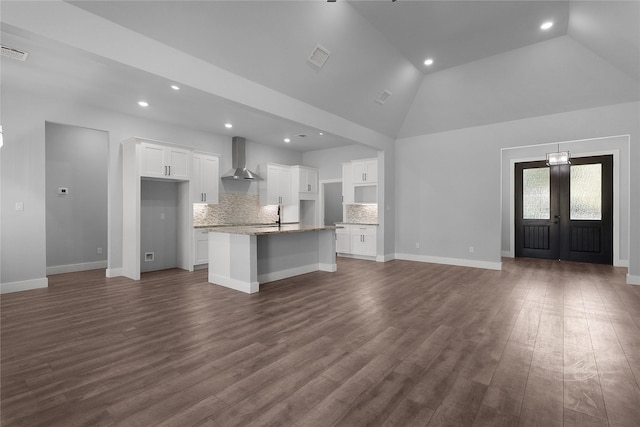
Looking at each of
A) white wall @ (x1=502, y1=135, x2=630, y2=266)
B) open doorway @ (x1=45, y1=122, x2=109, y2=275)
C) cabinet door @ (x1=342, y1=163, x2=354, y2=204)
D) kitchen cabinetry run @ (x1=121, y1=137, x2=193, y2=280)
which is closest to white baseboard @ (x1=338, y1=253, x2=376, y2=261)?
cabinet door @ (x1=342, y1=163, x2=354, y2=204)

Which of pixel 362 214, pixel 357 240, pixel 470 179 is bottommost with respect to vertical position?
pixel 357 240

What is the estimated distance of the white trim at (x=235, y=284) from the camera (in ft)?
14.9

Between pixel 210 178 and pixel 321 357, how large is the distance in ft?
17.8

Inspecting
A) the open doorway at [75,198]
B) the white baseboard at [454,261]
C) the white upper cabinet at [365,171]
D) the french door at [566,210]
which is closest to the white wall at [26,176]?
the open doorway at [75,198]

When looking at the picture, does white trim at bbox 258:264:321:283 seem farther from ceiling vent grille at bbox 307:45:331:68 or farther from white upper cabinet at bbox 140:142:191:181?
ceiling vent grille at bbox 307:45:331:68

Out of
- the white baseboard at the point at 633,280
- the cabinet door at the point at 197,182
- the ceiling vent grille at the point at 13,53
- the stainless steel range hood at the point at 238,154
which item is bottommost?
the white baseboard at the point at 633,280

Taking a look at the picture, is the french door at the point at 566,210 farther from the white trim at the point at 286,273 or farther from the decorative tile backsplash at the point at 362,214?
the white trim at the point at 286,273

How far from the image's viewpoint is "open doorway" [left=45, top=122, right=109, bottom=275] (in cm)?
622

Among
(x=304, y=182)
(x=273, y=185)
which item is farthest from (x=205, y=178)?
(x=304, y=182)

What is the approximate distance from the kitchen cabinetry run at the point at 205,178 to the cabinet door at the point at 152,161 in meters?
0.71

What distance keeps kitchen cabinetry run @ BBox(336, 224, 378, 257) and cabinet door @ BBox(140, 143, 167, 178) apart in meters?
4.36

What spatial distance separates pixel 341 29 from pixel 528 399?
4.47 metres

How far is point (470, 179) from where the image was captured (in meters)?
6.72

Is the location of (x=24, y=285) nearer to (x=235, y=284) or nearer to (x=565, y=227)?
(x=235, y=284)
